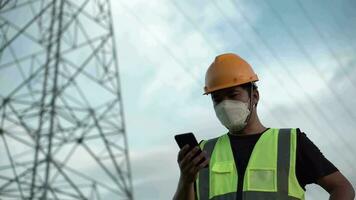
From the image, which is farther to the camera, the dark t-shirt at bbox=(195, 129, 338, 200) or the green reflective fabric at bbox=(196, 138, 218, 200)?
the green reflective fabric at bbox=(196, 138, 218, 200)

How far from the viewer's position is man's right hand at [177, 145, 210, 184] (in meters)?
2.16

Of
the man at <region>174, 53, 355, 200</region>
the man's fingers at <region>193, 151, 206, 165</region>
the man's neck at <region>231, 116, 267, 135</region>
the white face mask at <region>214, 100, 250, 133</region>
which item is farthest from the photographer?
the man's neck at <region>231, 116, 267, 135</region>

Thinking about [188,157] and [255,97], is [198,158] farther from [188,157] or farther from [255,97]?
[255,97]

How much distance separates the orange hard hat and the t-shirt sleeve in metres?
0.42

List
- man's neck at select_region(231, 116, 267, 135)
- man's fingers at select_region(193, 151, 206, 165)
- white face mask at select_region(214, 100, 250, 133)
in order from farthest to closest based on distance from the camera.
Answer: man's neck at select_region(231, 116, 267, 135) < white face mask at select_region(214, 100, 250, 133) < man's fingers at select_region(193, 151, 206, 165)

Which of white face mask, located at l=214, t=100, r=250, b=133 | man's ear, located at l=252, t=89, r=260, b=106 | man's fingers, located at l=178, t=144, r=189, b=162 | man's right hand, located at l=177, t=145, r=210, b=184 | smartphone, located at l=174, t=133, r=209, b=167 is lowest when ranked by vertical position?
man's right hand, located at l=177, t=145, r=210, b=184

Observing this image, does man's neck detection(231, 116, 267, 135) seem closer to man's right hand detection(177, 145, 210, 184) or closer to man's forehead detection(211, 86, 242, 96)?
man's forehead detection(211, 86, 242, 96)

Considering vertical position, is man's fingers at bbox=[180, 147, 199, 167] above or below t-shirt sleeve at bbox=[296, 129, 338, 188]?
above

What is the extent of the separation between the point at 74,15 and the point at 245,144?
41.3ft

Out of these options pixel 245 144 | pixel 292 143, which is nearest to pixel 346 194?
pixel 292 143

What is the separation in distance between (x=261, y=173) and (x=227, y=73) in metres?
0.55

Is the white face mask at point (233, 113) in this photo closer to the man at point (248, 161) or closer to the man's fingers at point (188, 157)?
the man at point (248, 161)

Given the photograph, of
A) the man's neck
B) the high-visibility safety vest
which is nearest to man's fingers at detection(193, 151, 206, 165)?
the high-visibility safety vest

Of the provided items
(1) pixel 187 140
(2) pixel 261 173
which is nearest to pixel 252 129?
(2) pixel 261 173
